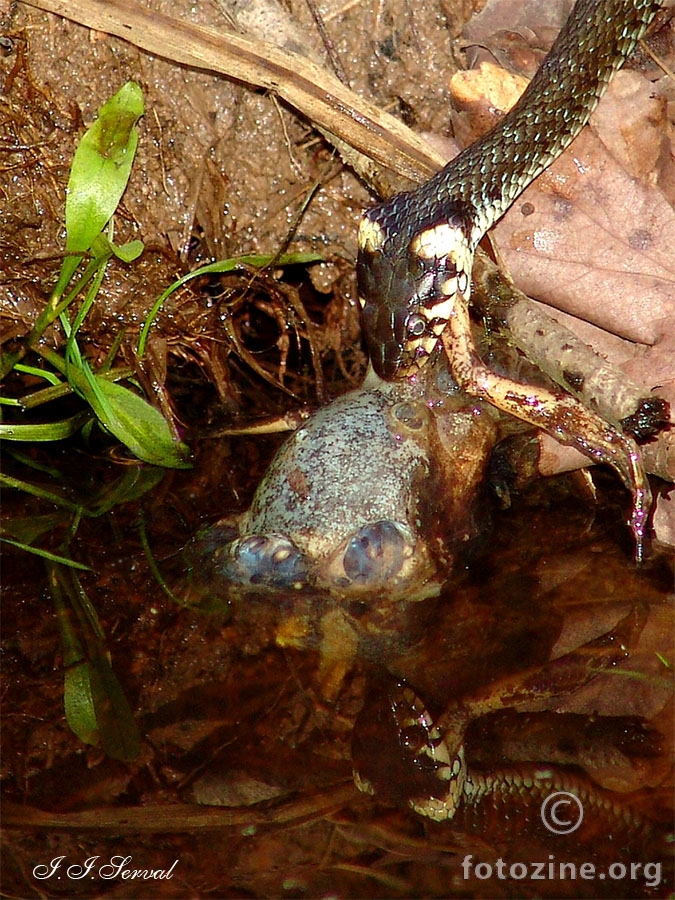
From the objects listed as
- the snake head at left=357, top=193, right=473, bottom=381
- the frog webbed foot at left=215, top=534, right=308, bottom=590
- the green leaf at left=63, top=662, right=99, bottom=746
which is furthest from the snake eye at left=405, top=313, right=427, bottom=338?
the green leaf at left=63, top=662, right=99, bottom=746

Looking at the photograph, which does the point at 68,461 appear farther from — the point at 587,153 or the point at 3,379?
the point at 587,153

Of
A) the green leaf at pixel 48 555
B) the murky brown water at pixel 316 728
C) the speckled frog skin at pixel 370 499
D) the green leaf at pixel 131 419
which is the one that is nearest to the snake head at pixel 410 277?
the speckled frog skin at pixel 370 499

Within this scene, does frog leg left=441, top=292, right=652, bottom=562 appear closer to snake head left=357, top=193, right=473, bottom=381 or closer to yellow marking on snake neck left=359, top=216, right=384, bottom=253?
snake head left=357, top=193, right=473, bottom=381

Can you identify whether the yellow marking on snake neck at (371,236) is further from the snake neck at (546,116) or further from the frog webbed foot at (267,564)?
the frog webbed foot at (267,564)

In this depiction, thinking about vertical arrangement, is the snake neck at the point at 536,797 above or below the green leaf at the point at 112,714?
below

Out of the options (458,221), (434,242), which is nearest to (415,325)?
(434,242)

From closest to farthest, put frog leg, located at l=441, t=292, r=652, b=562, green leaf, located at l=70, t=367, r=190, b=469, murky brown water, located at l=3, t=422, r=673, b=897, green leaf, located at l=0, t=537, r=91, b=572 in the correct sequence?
murky brown water, located at l=3, t=422, r=673, b=897
frog leg, located at l=441, t=292, r=652, b=562
green leaf, located at l=0, t=537, r=91, b=572
green leaf, located at l=70, t=367, r=190, b=469

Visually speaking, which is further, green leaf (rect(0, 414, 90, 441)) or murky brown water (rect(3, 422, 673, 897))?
green leaf (rect(0, 414, 90, 441))
